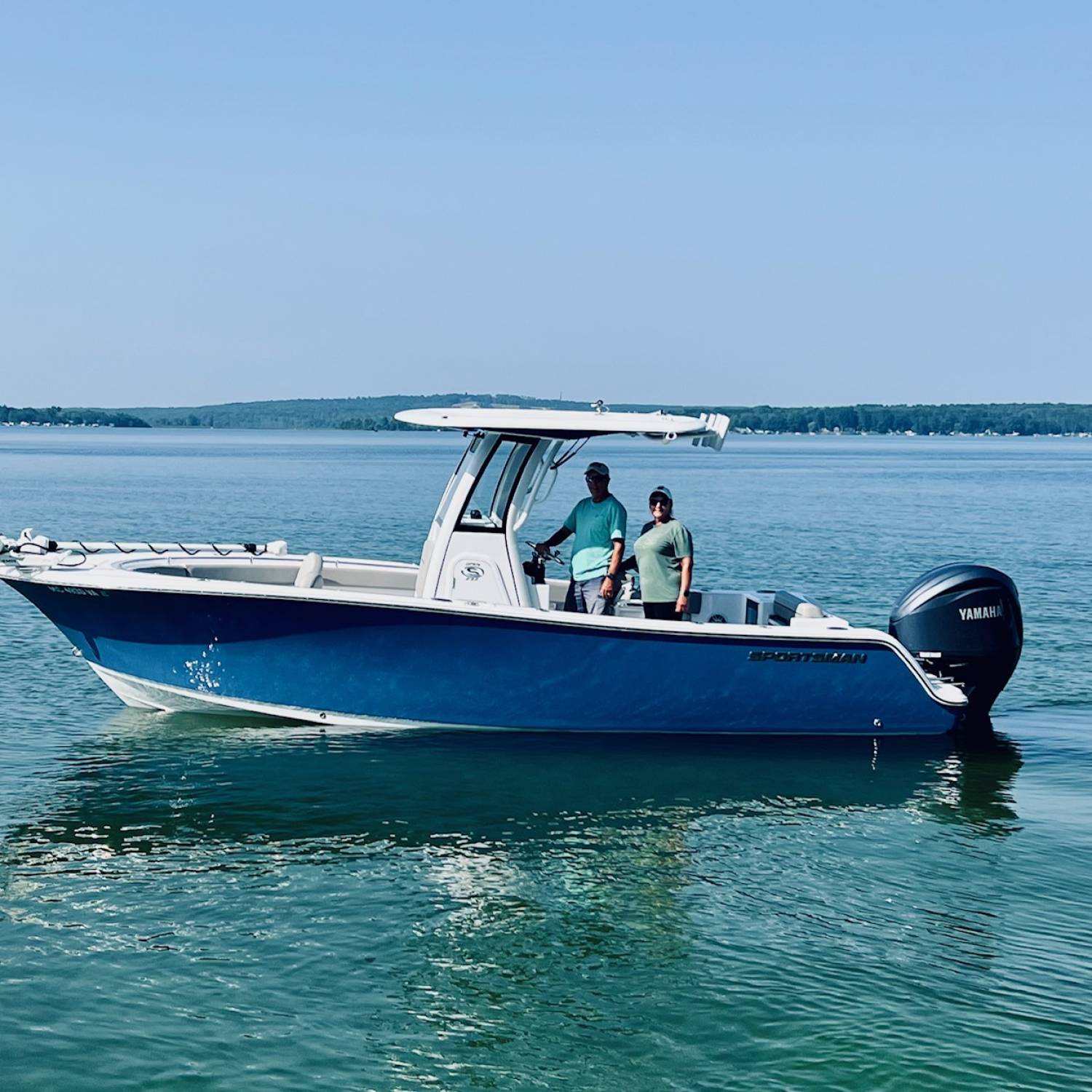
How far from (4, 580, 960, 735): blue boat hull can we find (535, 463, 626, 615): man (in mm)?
602

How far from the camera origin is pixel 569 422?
1129 cm

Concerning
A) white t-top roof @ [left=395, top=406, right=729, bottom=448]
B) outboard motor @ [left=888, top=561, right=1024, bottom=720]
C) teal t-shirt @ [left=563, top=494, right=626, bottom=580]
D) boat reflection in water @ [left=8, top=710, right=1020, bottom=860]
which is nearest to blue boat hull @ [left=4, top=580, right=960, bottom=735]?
boat reflection in water @ [left=8, top=710, right=1020, bottom=860]

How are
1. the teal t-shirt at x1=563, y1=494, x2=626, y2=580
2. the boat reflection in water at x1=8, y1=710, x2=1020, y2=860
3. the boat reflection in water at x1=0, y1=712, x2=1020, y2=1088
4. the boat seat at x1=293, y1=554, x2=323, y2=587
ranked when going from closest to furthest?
the boat reflection in water at x1=0, y1=712, x2=1020, y2=1088
the boat reflection in water at x1=8, y1=710, x2=1020, y2=860
the teal t-shirt at x1=563, y1=494, x2=626, y2=580
the boat seat at x1=293, y1=554, x2=323, y2=587

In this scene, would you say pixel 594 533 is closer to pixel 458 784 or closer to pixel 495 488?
pixel 495 488

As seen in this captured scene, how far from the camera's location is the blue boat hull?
1075 cm

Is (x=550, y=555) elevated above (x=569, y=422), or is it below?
below

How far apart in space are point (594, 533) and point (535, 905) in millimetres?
3988

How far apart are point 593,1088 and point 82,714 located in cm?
→ 818

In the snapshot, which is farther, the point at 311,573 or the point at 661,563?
the point at 311,573

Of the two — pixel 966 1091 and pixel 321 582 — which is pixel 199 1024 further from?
pixel 321 582

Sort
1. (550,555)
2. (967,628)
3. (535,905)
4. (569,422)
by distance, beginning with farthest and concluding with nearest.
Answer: (550,555) < (967,628) < (569,422) < (535,905)

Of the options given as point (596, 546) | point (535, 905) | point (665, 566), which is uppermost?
point (596, 546)

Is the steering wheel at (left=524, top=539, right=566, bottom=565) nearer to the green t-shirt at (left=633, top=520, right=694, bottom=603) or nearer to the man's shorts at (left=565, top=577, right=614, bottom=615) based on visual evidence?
the man's shorts at (left=565, top=577, right=614, bottom=615)

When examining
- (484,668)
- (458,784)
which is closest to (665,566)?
(484,668)
